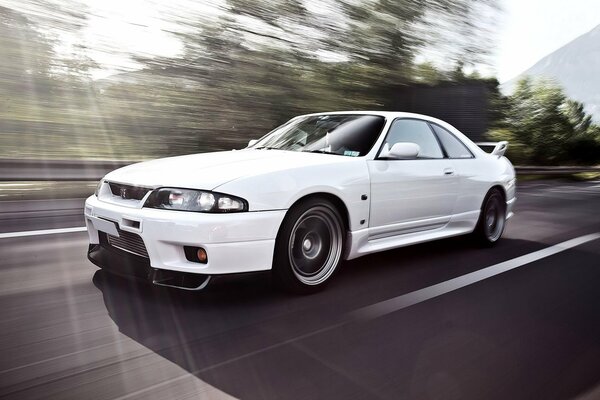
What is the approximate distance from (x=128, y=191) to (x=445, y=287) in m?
2.35

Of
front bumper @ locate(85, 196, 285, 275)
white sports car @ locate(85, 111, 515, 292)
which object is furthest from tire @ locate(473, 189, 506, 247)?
front bumper @ locate(85, 196, 285, 275)

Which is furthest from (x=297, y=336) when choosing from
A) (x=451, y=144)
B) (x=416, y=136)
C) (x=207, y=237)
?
(x=451, y=144)

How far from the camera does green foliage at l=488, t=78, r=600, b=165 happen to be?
31475mm

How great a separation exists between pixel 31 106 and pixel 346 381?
749cm

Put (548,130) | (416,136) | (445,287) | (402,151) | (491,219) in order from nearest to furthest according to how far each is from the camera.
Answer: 1. (445,287)
2. (402,151)
3. (416,136)
4. (491,219)
5. (548,130)

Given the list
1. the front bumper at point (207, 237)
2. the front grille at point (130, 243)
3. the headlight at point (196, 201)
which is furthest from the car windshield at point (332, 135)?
the front grille at point (130, 243)

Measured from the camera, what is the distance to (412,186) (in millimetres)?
4230

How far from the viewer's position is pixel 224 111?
10305mm

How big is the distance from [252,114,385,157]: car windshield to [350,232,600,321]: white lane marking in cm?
113

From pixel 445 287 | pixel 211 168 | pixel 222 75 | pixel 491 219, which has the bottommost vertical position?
pixel 445 287

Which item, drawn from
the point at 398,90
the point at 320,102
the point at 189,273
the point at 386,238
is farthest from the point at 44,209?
the point at 398,90

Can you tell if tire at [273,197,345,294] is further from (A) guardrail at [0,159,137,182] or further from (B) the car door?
(A) guardrail at [0,159,137,182]

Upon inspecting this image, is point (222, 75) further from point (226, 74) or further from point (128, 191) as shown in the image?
point (128, 191)

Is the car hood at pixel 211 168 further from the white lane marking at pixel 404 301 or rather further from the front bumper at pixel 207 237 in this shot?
the white lane marking at pixel 404 301
